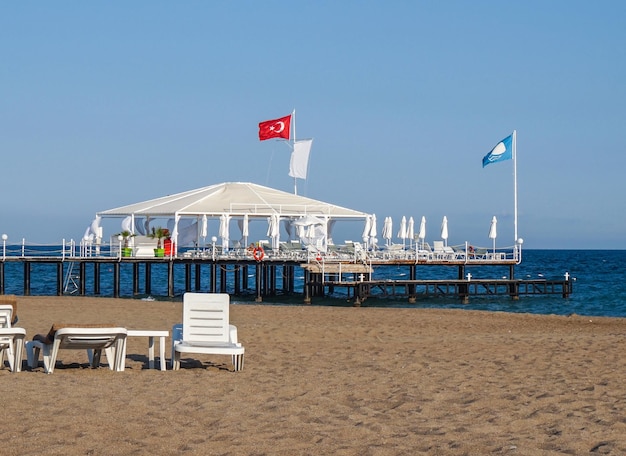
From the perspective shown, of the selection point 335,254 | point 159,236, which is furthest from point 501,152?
point 159,236

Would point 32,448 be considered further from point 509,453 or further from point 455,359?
point 455,359

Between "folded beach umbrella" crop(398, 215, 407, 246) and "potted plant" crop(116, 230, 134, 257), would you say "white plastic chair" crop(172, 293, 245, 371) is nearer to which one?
"potted plant" crop(116, 230, 134, 257)

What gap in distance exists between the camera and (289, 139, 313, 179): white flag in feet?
129

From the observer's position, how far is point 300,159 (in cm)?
3975

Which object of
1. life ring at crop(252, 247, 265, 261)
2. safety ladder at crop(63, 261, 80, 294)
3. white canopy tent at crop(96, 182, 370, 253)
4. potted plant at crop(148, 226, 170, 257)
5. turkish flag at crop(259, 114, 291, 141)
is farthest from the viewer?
turkish flag at crop(259, 114, 291, 141)

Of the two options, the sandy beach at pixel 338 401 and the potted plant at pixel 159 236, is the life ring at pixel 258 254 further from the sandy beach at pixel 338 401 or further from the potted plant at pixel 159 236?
the sandy beach at pixel 338 401

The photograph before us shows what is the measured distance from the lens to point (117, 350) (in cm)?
1079

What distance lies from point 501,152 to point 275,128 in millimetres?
9451

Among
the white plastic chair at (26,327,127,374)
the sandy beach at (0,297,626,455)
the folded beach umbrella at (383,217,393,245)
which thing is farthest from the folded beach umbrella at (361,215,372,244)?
the white plastic chair at (26,327,127,374)

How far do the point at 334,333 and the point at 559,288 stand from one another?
32.5 metres

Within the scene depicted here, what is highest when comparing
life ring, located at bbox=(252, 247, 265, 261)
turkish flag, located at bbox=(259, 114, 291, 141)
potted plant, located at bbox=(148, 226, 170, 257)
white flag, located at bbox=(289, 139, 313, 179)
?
turkish flag, located at bbox=(259, 114, 291, 141)

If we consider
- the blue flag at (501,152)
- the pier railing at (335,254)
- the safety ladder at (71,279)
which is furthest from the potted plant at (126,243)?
the blue flag at (501,152)

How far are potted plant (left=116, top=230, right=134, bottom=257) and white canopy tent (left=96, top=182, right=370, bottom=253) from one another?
1.06 m

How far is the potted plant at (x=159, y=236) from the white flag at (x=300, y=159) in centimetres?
627
